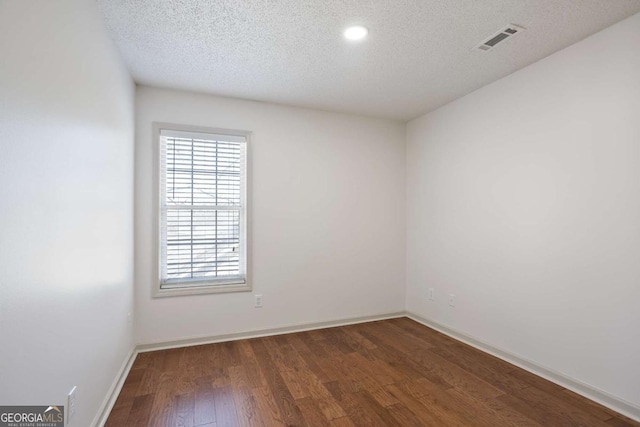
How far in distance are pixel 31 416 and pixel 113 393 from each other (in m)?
1.19

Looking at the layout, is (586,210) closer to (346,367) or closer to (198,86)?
(346,367)

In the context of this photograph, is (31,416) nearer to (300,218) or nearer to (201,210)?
(201,210)

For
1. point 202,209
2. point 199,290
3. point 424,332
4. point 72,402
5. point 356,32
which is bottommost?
point 424,332

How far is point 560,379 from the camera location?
239cm

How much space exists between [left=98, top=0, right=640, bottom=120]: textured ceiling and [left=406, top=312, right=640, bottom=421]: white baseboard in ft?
8.42

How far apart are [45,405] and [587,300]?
3267 millimetres

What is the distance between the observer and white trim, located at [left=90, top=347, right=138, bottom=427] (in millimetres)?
1889

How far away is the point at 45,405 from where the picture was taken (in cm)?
126

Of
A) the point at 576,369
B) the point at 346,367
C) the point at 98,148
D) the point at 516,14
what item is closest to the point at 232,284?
the point at 346,367

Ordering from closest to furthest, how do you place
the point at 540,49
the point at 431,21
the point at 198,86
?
the point at 431,21
the point at 540,49
the point at 198,86

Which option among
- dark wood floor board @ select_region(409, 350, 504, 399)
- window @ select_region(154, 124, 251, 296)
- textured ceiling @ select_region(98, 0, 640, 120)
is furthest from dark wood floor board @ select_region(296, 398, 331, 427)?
textured ceiling @ select_region(98, 0, 640, 120)

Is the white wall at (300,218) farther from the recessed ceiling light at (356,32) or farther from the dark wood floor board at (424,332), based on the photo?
the recessed ceiling light at (356,32)

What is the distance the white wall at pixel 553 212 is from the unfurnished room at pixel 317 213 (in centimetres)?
2

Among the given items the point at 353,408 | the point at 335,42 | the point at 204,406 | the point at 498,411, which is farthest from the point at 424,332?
the point at 335,42
